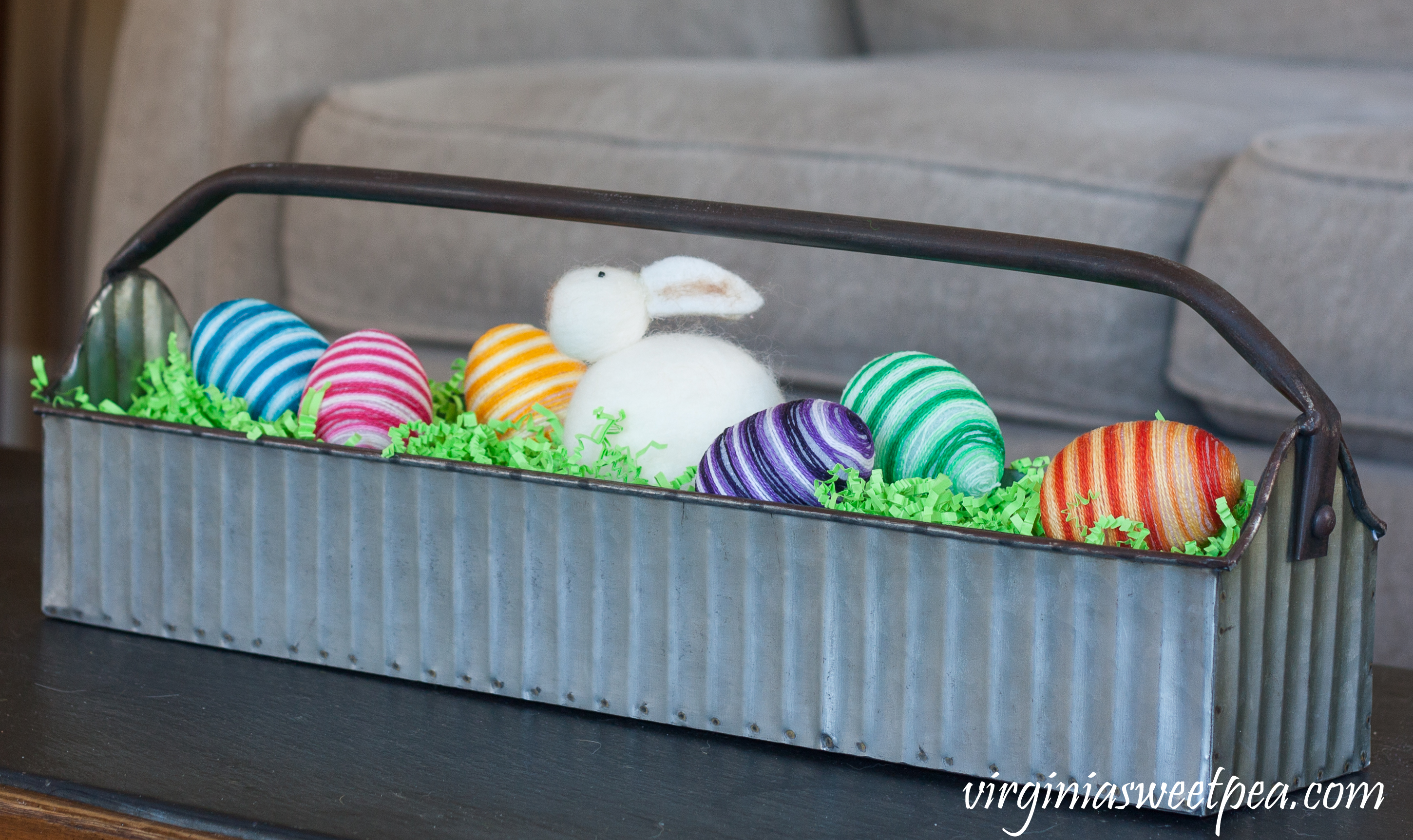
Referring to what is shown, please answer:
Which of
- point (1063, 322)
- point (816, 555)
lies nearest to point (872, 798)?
point (816, 555)

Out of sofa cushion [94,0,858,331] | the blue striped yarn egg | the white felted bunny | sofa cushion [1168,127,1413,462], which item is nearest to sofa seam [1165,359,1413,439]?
sofa cushion [1168,127,1413,462]

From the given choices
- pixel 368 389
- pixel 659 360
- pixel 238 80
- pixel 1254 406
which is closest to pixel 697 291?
pixel 659 360

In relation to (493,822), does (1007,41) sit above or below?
above

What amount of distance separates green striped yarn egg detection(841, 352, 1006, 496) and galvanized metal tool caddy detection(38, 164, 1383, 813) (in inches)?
2.7

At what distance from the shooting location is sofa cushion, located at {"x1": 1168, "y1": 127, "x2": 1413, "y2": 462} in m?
0.84

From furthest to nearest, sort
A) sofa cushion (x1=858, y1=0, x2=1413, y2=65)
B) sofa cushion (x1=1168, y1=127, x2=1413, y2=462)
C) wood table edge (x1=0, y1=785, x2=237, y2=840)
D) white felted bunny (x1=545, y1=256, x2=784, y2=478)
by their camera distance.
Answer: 1. sofa cushion (x1=858, y1=0, x2=1413, y2=65)
2. sofa cushion (x1=1168, y1=127, x2=1413, y2=462)
3. white felted bunny (x1=545, y1=256, x2=784, y2=478)
4. wood table edge (x1=0, y1=785, x2=237, y2=840)

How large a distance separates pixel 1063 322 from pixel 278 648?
2.01 feet

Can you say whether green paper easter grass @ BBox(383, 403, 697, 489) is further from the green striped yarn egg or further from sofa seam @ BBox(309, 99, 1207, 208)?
sofa seam @ BBox(309, 99, 1207, 208)

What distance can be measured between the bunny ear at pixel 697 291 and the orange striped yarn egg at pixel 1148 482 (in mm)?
141

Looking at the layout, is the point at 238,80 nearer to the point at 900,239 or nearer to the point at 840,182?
the point at 840,182

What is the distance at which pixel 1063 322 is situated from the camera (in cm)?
95

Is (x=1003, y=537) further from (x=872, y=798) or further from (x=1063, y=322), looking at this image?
(x=1063, y=322)

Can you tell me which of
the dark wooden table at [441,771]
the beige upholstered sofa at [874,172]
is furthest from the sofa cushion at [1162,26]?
the dark wooden table at [441,771]

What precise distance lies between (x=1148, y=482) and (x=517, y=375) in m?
0.27
